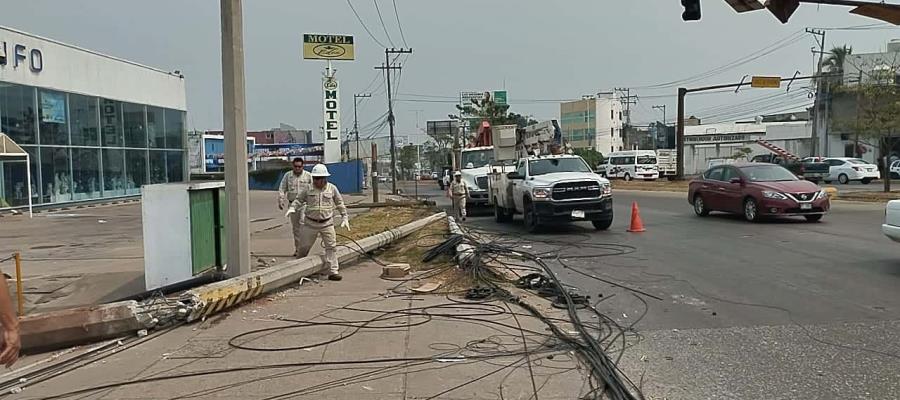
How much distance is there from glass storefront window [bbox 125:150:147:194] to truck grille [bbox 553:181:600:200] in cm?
2644

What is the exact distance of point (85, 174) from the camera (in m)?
31.8

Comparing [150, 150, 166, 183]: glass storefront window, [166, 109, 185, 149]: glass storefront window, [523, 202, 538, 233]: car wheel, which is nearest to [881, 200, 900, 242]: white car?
[523, 202, 538, 233]: car wheel

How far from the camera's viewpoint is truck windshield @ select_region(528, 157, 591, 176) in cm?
1775

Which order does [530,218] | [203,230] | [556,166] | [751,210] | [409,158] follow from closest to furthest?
[203,230], [530,218], [751,210], [556,166], [409,158]

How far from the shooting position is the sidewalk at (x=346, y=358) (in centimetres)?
531

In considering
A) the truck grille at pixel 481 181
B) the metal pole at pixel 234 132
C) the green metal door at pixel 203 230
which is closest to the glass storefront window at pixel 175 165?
the truck grille at pixel 481 181

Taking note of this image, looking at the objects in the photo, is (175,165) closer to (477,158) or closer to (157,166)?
(157,166)

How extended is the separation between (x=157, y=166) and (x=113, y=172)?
176 inches

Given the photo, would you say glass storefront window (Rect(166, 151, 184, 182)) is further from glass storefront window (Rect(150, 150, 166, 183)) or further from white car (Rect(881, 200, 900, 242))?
white car (Rect(881, 200, 900, 242))

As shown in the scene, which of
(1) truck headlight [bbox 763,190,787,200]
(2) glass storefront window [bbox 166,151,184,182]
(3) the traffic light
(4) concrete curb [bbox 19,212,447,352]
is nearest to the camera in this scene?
(4) concrete curb [bbox 19,212,447,352]

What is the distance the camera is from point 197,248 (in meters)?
8.96

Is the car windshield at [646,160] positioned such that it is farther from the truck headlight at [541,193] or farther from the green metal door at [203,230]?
the green metal door at [203,230]

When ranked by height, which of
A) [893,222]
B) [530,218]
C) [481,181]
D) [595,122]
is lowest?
[530,218]

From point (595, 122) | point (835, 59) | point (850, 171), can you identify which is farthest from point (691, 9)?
point (595, 122)
